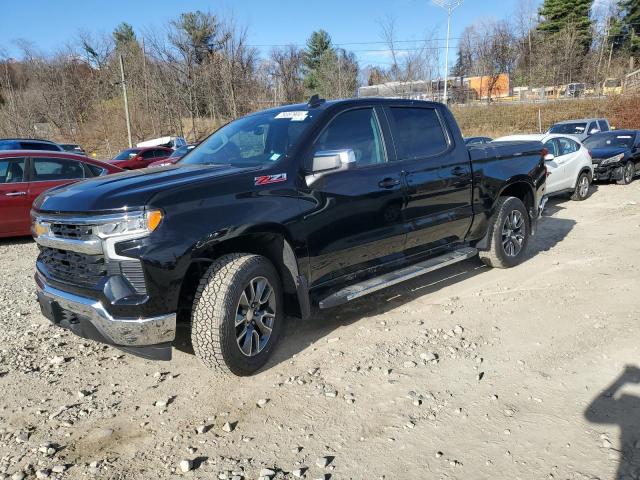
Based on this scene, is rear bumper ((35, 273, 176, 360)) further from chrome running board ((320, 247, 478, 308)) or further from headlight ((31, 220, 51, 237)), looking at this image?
chrome running board ((320, 247, 478, 308))

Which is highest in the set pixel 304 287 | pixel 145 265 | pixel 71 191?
pixel 71 191

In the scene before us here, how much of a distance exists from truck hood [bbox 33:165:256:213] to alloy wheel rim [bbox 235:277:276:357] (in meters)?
0.82

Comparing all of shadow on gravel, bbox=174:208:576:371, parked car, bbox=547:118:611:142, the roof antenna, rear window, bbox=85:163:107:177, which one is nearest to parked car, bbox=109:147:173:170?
rear window, bbox=85:163:107:177

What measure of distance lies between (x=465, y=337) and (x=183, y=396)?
227 centimetres

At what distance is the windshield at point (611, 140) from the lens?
13.7 metres

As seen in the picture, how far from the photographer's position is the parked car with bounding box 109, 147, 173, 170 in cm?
1838

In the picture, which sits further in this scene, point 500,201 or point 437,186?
point 500,201

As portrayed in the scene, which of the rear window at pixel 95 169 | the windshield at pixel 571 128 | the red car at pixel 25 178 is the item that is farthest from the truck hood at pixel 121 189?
the windshield at pixel 571 128

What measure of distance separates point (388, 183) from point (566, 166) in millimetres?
8086

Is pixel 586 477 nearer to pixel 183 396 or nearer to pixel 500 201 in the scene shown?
pixel 183 396

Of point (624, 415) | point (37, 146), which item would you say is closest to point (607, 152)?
point (624, 415)

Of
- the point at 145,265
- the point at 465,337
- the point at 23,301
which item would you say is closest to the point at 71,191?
the point at 145,265

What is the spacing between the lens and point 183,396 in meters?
3.37

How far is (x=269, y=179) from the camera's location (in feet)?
11.8
